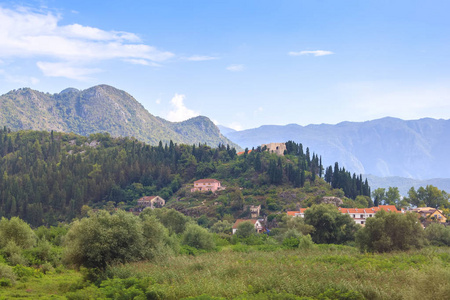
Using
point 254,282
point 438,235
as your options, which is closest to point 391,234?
point 438,235

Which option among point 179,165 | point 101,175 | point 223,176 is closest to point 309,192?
point 223,176

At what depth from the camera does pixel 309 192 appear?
100 m

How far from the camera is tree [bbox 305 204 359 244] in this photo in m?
55.8

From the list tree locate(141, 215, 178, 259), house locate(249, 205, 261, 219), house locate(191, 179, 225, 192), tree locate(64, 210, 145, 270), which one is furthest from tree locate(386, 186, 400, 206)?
tree locate(64, 210, 145, 270)

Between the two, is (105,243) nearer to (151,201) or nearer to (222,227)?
(222,227)

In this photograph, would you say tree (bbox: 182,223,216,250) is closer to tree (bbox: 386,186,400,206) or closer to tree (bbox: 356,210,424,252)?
tree (bbox: 356,210,424,252)

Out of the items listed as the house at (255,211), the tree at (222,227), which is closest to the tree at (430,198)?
the house at (255,211)

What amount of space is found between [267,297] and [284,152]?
113731mm

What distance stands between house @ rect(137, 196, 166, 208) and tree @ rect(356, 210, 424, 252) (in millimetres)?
75100

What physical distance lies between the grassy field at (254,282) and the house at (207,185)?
8486 cm

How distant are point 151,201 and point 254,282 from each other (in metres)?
91.1

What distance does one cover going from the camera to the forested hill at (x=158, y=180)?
101m

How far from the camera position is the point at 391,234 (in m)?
40.8

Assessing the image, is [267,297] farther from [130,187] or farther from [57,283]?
[130,187]
